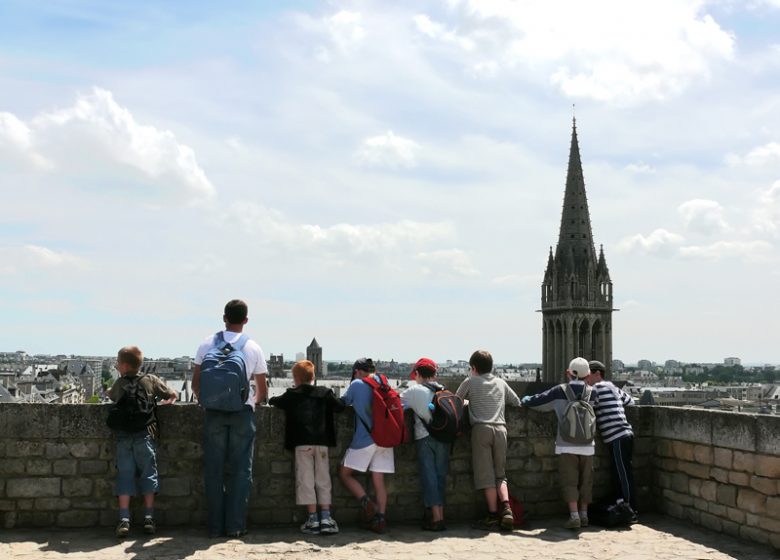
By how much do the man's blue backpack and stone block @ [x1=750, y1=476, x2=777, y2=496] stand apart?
4.88 metres

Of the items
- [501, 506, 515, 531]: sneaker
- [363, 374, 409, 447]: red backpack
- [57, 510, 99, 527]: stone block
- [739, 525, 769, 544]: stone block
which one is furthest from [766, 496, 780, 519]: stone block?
[57, 510, 99, 527]: stone block

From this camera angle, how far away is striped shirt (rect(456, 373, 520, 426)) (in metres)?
9.02

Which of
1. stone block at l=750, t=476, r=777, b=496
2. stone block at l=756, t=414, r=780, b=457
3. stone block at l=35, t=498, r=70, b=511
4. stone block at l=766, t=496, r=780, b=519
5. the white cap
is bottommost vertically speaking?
stone block at l=35, t=498, r=70, b=511

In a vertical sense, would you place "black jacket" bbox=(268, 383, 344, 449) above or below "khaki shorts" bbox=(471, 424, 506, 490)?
above

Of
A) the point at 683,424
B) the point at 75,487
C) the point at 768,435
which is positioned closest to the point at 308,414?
the point at 75,487

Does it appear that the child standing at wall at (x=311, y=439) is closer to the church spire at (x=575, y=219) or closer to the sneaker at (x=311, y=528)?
the sneaker at (x=311, y=528)

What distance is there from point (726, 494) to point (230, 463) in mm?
4897

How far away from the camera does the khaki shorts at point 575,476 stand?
9039 millimetres

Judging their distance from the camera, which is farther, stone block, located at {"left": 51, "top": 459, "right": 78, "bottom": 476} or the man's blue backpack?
stone block, located at {"left": 51, "top": 459, "right": 78, "bottom": 476}

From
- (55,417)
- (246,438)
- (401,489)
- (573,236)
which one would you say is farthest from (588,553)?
(573,236)

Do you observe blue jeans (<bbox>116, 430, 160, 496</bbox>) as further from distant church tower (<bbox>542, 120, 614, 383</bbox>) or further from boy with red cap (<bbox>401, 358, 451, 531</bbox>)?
distant church tower (<bbox>542, 120, 614, 383</bbox>)

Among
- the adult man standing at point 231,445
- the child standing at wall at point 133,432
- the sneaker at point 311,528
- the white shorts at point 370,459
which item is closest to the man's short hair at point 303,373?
the adult man standing at point 231,445

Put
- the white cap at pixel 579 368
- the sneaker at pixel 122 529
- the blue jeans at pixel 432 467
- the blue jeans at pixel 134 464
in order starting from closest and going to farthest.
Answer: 1. the sneaker at pixel 122 529
2. the blue jeans at pixel 134 464
3. the blue jeans at pixel 432 467
4. the white cap at pixel 579 368

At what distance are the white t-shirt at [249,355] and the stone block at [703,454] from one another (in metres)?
4.62
